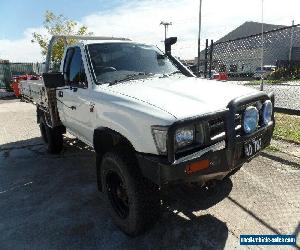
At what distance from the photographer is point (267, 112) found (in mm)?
3504

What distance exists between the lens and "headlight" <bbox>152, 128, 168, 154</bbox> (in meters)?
2.71

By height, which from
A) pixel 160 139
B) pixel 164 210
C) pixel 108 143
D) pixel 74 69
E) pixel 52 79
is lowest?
pixel 164 210

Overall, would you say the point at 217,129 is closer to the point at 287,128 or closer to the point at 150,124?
the point at 150,124

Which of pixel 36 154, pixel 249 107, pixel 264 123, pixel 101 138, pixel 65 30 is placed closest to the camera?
pixel 249 107

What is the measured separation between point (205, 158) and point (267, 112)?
1135 mm

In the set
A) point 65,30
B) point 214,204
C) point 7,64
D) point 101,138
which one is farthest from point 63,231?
point 65,30

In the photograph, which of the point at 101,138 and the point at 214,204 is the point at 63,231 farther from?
the point at 214,204

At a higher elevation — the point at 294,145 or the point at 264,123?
the point at 264,123

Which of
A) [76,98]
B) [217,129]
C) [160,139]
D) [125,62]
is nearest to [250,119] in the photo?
[217,129]

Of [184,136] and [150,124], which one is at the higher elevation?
[150,124]

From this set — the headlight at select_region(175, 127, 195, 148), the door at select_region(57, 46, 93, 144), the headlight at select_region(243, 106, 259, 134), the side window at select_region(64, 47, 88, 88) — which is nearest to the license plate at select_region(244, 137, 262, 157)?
the headlight at select_region(243, 106, 259, 134)

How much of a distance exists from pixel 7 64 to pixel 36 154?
20659 mm

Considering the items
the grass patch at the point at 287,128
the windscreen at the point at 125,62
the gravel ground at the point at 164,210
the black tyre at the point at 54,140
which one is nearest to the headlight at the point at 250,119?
the gravel ground at the point at 164,210

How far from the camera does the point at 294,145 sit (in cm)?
596
